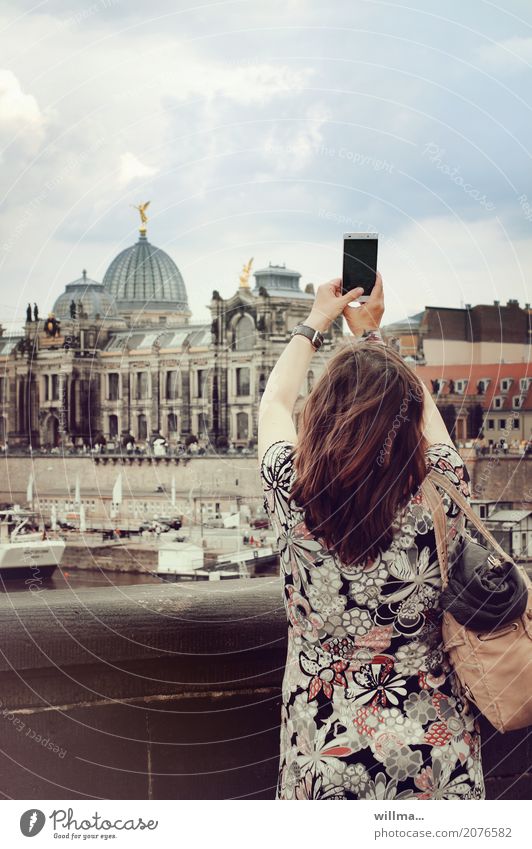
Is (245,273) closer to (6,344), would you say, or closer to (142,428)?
(6,344)

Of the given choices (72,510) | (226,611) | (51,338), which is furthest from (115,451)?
(226,611)

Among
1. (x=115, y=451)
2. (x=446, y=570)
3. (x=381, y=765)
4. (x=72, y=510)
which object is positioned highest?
(x=446, y=570)

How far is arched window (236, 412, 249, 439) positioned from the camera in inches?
571

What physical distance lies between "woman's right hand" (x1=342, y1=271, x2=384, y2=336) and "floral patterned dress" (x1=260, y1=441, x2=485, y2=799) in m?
0.28

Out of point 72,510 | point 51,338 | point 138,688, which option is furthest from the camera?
point 72,510

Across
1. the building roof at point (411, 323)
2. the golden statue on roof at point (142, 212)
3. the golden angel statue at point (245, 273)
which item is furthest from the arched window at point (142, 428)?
the golden statue on roof at point (142, 212)

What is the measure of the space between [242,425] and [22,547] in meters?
4.74

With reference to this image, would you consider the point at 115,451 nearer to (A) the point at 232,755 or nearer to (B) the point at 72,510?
(B) the point at 72,510

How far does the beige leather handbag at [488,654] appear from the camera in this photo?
1000 millimetres

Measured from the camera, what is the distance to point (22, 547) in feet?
40.9

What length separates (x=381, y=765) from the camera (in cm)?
104

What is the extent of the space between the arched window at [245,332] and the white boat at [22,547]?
3.98 metres

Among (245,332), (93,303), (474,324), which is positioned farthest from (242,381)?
(474,324)

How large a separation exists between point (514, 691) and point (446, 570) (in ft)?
0.49
